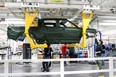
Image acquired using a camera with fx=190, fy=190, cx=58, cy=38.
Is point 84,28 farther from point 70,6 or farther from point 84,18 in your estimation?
point 70,6

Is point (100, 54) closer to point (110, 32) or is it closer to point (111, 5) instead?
point (111, 5)

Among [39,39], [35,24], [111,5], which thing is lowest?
[39,39]

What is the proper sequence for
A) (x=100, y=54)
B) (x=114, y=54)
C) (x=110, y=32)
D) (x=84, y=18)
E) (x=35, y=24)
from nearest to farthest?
1. (x=84, y=18)
2. (x=35, y=24)
3. (x=100, y=54)
4. (x=114, y=54)
5. (x=110, y=32)

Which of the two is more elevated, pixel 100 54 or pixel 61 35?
pixel 61 35

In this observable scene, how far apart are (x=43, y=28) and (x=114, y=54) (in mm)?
13658

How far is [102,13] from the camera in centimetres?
1462

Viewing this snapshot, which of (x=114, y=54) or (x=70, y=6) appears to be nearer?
(x=70, y=6)

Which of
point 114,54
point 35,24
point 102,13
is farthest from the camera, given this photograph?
point 114,54

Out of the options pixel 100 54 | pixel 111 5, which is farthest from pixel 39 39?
pixel 111 5

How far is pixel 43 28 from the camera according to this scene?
7113 millimetres

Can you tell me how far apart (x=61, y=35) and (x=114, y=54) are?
13332mm

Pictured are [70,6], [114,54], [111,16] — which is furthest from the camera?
[114,54]

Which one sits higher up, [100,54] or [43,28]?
[43,28]

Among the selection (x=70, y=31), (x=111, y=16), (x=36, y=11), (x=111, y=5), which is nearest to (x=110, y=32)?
(x=111, y=16)
